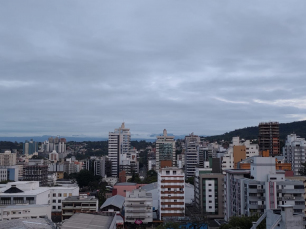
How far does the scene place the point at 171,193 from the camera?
29938 mm

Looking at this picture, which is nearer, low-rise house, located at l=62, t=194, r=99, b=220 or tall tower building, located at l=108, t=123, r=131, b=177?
low-rise house, located at l=62, t=194, r=99, b=220

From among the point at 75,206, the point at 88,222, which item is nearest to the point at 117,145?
the point at 75,206

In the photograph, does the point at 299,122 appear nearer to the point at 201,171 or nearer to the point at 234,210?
the point at 201,171

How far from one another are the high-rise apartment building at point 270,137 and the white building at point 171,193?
32.7 m

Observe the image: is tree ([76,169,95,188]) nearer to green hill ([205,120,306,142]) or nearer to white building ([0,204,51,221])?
white building ([0,204,51,221])

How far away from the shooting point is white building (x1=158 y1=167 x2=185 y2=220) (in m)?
29.7

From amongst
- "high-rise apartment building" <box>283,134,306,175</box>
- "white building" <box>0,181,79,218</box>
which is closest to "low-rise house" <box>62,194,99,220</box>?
"white building" <box>0,181,79,218</box>

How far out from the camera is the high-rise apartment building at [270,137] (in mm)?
58531

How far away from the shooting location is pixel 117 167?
70.4m

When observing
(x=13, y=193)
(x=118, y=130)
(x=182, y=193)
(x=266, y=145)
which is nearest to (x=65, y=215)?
(x=13, y=193)

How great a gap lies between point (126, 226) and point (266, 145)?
36993 millimetres

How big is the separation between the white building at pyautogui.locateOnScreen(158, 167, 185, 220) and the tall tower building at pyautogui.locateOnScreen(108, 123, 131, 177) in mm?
41089

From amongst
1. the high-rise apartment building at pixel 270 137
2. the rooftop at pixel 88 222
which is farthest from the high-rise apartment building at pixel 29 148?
the rooftop at pixel 88 222

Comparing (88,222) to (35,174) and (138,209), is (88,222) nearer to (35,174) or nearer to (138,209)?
(138,209)
